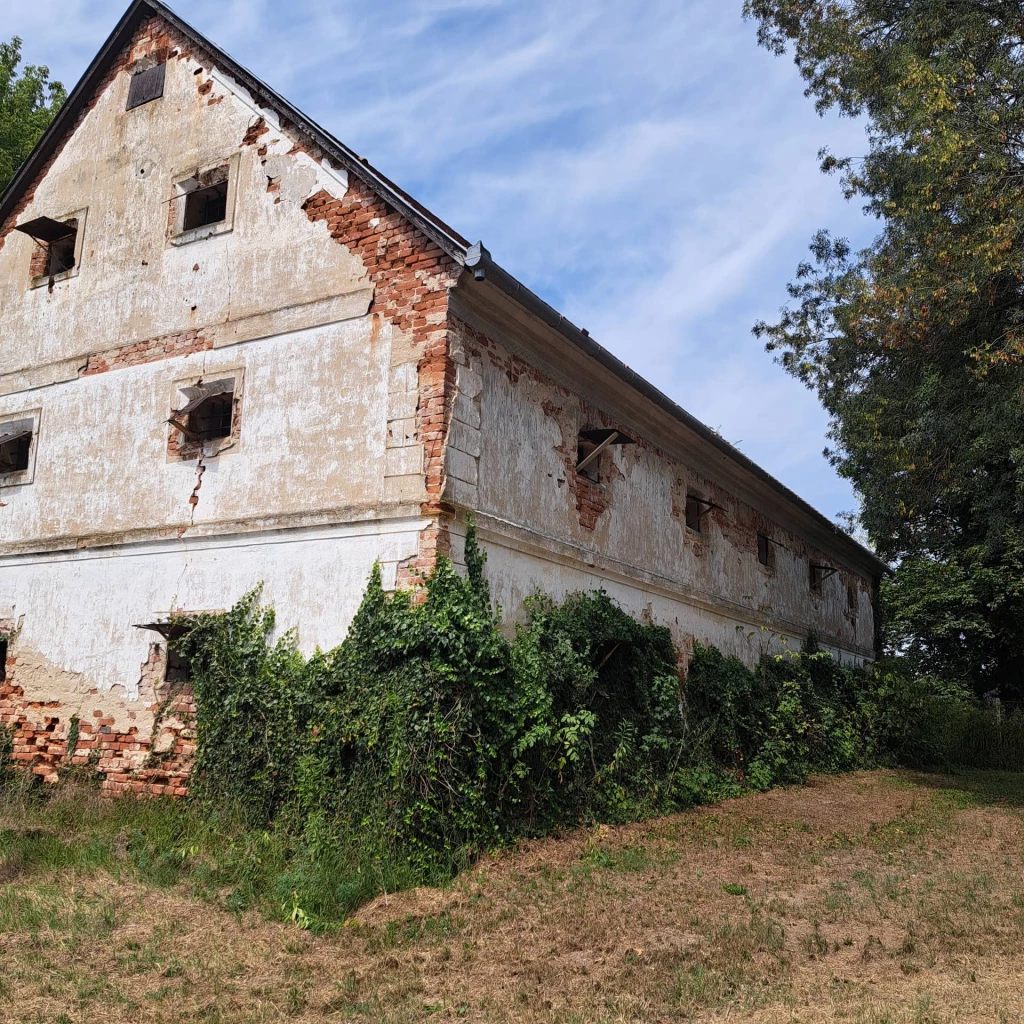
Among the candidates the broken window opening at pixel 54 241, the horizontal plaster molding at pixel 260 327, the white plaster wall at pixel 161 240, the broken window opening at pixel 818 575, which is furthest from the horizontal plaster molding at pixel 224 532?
the broken window opening at pixel 818 575

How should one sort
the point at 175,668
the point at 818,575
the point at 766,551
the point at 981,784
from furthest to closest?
the point at 818,575
the point at 766,551
the point at 981,784
the point at 175,668

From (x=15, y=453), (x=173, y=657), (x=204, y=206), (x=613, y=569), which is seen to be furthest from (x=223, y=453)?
(x=613, y=569)

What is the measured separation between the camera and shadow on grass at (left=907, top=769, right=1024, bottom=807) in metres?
12.9

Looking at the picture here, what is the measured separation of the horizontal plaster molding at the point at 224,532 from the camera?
29.2ft

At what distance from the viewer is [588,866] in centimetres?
812

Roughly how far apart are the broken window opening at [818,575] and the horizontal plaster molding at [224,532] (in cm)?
1157

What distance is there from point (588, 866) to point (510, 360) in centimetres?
499

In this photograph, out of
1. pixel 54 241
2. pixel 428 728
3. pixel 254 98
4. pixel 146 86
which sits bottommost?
pixel 428 728

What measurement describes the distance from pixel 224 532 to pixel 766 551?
9.70 meters

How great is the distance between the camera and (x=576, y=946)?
21.1ft

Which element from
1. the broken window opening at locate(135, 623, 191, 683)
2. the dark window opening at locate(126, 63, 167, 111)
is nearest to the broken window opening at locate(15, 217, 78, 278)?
the dark window opening at locate(126, 63, 167, 111)

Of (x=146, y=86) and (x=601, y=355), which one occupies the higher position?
(x=146, y=86)

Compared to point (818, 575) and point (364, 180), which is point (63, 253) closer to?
point (364, 180)

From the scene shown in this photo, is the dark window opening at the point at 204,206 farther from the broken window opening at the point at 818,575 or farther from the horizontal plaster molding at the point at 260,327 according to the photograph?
the broken window opening at the point at 818,575
